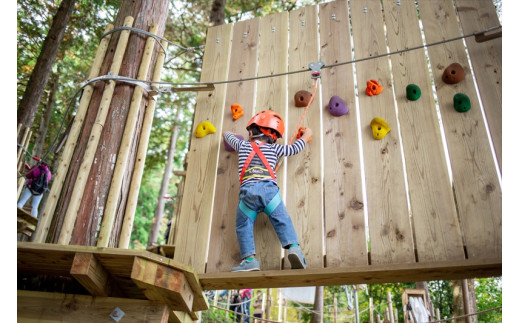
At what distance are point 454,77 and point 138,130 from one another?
309 centimetres

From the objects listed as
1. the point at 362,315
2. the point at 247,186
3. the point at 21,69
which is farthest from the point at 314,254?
the point at 362,315

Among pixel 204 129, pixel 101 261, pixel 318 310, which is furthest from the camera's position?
pixel 318 310

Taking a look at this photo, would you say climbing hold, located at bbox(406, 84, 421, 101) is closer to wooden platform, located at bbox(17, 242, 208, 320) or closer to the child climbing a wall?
the child climbing a wall

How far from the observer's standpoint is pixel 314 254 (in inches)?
142

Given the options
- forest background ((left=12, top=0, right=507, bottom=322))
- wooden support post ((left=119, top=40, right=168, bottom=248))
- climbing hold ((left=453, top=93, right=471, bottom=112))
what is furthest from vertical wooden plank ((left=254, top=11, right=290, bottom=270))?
forest background ((left=12, top=0, right=507, bottom=322))

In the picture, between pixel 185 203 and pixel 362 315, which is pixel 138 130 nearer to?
pixel 185 203

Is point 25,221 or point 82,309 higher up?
point 25,221

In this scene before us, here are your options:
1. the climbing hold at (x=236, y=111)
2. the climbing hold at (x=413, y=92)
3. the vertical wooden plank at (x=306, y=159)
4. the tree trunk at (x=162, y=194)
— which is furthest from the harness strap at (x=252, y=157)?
the tree trunk at (x=162, y=194)

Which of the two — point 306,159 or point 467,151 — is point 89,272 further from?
→ point 467,151

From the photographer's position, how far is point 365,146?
3934mm

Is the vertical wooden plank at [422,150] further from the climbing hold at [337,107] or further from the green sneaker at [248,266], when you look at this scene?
the green sneaker at [248,266]

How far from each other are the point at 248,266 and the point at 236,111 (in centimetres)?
173

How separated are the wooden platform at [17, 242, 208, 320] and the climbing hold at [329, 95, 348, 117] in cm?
206

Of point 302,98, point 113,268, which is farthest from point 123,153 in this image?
point 302,98
